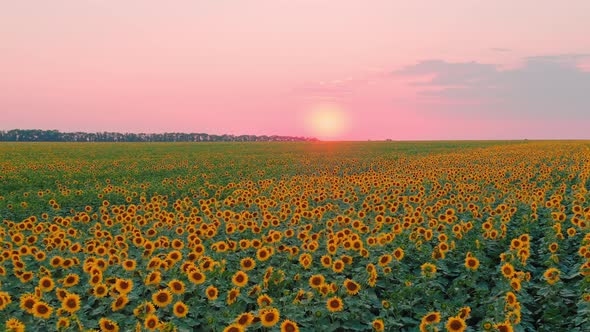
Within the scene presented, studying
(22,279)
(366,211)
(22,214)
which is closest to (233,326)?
(22,279)

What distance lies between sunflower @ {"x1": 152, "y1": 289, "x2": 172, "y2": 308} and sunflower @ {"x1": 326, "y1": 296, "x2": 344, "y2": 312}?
6.45ft

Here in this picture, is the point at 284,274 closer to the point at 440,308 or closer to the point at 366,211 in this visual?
the point at 440,308

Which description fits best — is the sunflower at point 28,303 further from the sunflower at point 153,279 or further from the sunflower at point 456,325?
the sunflower at point 456,325

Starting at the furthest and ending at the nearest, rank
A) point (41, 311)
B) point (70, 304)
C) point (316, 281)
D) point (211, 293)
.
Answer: point (316, 281)
point (211, 293)
point (70, 304)
point (41, 311)

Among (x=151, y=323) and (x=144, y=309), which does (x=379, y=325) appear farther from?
(x=144, y=309)

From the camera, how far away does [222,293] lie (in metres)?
6.73

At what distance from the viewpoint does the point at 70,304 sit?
19.0 ft

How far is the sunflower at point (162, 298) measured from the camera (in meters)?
5.93

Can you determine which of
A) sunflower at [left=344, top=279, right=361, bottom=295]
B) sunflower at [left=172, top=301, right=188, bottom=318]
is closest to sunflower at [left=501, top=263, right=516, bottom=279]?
sunflower at [left=344, top=279, right=361, bottom=295]

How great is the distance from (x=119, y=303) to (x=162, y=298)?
0.53 m

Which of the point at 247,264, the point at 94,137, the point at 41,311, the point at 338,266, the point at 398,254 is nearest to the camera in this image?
the point at 41,311

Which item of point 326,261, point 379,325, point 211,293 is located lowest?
point 379,325

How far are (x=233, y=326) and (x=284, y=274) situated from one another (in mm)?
2545

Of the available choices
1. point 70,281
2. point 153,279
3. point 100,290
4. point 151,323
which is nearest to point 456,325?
point 151,323
